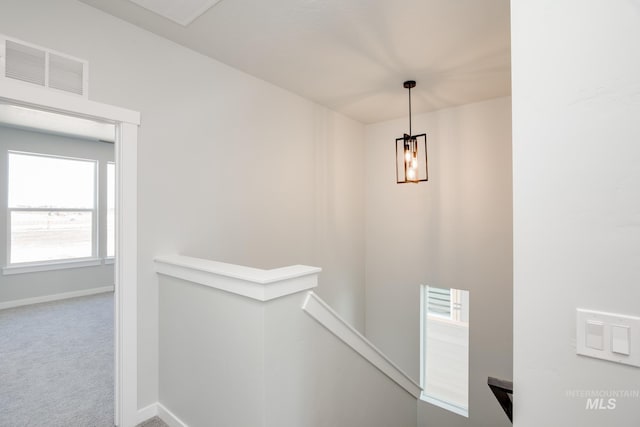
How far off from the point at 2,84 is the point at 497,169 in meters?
Result: 4.32

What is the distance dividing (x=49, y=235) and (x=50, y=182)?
0.88m

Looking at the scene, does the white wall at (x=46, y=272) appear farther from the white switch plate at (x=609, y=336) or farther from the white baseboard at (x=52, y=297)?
the white switch plate at (x=609, y=336)

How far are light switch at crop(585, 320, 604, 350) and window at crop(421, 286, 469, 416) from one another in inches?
131

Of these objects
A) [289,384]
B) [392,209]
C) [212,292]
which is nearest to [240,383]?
[289,384]

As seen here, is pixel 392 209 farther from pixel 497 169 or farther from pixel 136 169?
pixel 136 169

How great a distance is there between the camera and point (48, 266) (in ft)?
15.9

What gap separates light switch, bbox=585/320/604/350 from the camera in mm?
904

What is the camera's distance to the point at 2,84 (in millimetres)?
1641

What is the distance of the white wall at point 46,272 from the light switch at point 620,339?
6.55m

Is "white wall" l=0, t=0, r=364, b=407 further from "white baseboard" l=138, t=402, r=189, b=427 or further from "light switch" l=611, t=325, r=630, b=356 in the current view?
"light switch" l=611, t=325, r=630, b=356

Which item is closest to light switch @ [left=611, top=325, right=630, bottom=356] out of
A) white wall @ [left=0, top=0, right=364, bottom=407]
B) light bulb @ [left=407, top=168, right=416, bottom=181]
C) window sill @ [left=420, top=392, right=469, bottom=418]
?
light bulb @ [left=407, top=168, right=416, bottom=181]

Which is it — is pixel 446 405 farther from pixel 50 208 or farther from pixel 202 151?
pixel 50 208

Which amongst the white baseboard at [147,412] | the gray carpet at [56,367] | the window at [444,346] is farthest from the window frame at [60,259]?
the window at [444,346]

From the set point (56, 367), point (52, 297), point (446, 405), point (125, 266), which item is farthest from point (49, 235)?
point (446, 405)
